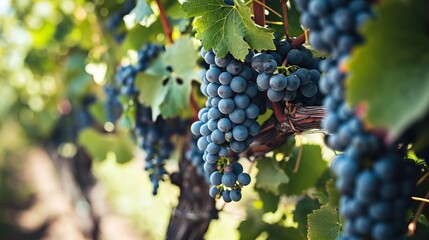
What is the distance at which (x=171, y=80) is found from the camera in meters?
1.57

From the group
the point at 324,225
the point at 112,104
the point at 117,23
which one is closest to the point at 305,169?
the point at 324,225

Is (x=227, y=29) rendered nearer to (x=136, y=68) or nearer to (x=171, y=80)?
(x=171, y=80)

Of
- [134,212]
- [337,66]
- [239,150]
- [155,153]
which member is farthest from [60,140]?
[337,66]

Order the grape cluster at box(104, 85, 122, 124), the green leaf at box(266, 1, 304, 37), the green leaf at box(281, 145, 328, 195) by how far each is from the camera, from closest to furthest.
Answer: the green leaf at box(266, 1, 304, 37) → the green leaf at box(281, 145, 328, 195) → the grape cluster at box(104, 85, 122, 124)

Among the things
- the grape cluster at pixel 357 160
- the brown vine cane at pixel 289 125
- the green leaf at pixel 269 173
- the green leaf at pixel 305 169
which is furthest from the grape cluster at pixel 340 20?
the green leaf at pixel 305 169

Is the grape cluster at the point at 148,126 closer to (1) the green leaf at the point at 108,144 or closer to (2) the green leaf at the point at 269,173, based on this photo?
(2) the green leaf at the point at 269,173

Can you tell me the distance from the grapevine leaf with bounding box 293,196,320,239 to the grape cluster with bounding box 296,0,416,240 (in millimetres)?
862

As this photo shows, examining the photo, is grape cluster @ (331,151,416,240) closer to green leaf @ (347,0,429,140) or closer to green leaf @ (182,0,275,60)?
green leaf @ (347,0,429,140)

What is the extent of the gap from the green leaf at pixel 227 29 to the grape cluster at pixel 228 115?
32 mm

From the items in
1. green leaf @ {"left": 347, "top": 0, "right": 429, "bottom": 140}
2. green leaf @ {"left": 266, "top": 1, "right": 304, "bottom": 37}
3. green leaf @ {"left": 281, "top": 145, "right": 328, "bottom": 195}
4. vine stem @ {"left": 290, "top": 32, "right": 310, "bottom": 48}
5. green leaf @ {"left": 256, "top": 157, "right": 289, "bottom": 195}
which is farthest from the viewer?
green leaf @ {"left": 281, "top": 145, "right": 328, "bottom": 195}

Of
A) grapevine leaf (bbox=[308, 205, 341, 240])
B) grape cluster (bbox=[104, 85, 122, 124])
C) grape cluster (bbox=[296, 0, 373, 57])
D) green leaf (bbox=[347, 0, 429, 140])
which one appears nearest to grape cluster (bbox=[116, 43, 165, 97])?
grape cluster (bbox=[104, 85, 122, 124])

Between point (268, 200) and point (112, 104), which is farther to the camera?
point (112, 104)

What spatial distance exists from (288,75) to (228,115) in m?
0.17

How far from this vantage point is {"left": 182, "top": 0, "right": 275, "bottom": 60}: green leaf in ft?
3.43
